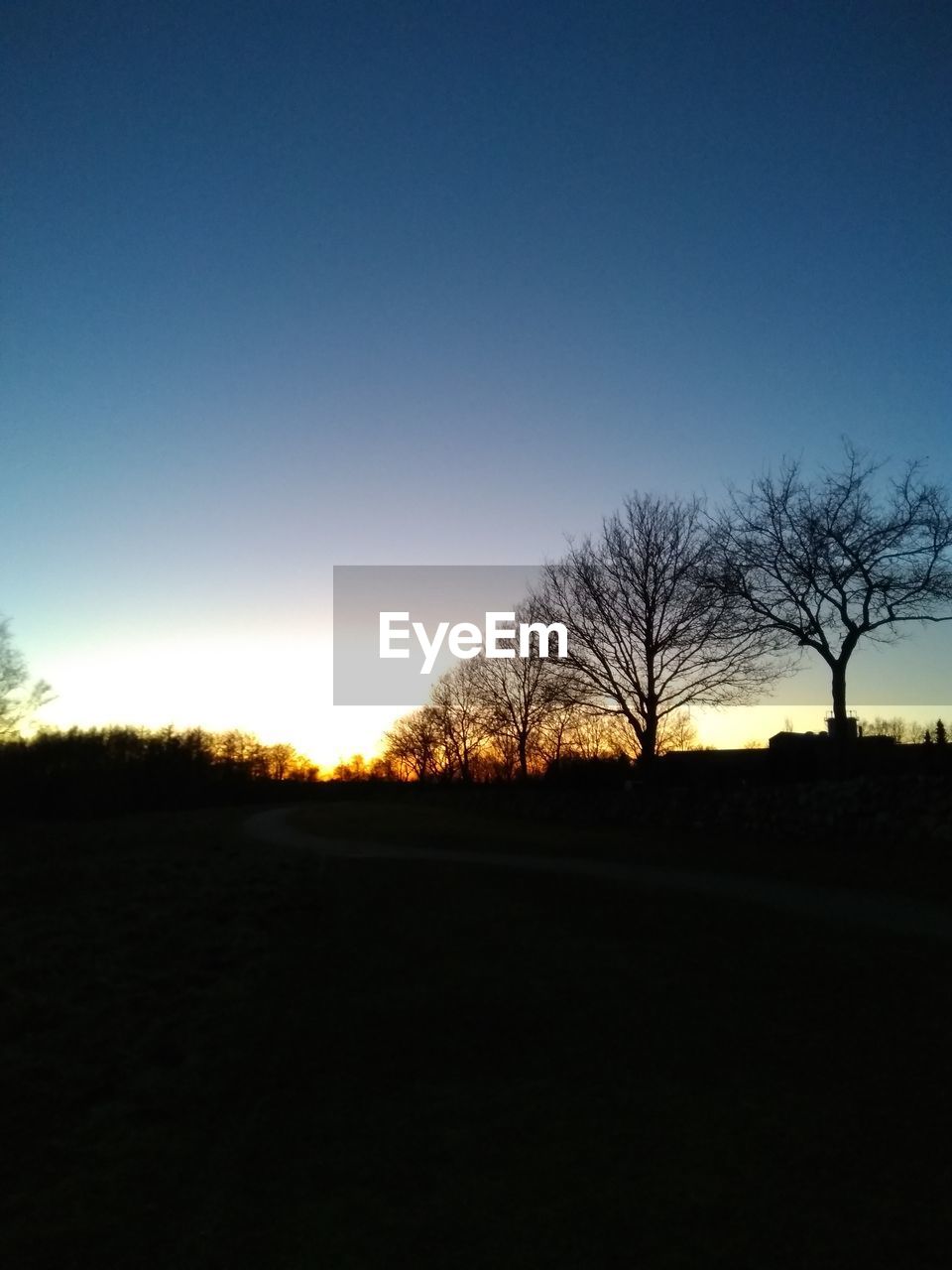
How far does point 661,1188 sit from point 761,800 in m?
17.3

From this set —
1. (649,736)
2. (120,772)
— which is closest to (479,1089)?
(649,736)

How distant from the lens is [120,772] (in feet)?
161

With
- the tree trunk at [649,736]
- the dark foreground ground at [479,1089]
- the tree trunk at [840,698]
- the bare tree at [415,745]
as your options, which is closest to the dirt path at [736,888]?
the dark foreground ground at [479,1089]

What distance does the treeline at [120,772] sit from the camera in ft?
151

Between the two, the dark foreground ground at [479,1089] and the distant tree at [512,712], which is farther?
the distant tree at [512,712]

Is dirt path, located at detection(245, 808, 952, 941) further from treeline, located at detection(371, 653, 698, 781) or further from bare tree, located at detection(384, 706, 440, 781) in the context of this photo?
bare tree, located at detection(384, 706, 440, 781)

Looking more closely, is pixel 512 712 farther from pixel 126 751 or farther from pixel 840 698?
pixel 840 698

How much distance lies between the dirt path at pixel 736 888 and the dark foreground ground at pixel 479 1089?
90 cm

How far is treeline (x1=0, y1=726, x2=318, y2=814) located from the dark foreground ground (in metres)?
35.7

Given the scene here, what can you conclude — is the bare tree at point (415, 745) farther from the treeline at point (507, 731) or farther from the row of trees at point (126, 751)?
the row of trees at point (126, 751)

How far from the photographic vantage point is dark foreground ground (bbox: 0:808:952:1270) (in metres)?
5.00

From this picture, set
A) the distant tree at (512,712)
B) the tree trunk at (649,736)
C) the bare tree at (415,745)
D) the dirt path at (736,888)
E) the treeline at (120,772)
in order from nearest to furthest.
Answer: the dirt path at (736,888) < the tree trunk at (649,736) < the treeline at (120,772) < the distant tree at (512,712) < the bare tree at (415,745)

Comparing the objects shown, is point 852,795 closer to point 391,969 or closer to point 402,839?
point 402,839

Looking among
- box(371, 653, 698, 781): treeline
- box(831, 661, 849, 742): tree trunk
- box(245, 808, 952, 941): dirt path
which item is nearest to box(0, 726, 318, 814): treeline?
box(371, 653, 698, 781): treeline
